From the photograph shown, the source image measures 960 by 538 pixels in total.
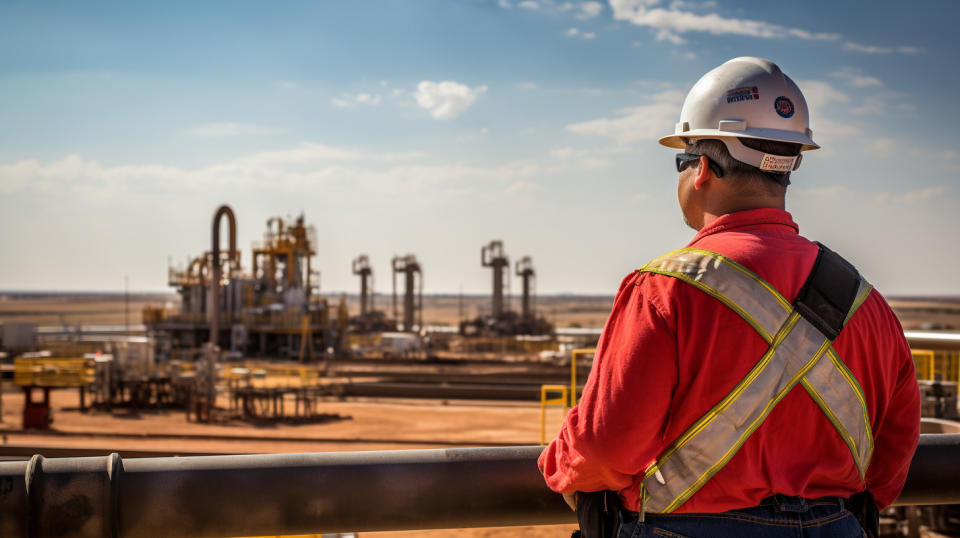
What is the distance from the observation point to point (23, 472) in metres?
2.11

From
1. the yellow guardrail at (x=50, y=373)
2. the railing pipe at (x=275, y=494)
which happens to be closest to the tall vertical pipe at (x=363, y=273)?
the yellow guardrail at (x=50, y=373)

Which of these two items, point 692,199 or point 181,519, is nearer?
point 692,199

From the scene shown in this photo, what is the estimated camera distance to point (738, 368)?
5.39ft

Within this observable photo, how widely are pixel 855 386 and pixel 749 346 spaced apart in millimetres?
304

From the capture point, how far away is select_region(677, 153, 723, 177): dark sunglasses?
1.86m

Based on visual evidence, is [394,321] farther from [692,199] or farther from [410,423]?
[692,199]

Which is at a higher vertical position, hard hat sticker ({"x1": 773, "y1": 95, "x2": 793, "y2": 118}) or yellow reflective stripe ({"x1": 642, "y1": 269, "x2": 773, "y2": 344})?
hard hat sticker ({"x1": 773, "y1": 95, "x2": 793, "y2": 118})

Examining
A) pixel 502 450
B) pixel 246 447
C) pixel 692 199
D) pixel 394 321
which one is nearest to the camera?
pixel 692 199

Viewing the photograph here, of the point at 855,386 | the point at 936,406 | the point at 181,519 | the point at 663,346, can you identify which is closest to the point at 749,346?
the point at 663,346

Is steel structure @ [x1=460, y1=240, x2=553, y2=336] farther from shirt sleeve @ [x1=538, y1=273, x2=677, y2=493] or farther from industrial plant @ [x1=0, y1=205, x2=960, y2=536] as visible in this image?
shirt sleeve @ [x1=538, y1=273, x2=677, y2=493]

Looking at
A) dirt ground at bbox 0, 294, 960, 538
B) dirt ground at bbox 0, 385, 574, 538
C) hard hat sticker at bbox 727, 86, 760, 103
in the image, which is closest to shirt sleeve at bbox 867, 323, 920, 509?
hard hat sticker at bbox 727, 86, 760, 103

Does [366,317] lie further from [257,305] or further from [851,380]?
[851,380]

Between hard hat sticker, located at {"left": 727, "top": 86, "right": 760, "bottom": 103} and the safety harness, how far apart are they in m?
0.39

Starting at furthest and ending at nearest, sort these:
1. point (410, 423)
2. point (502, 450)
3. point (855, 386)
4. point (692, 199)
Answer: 1. point (410, 423)
2. point (502, 450)
3. point (692, 199)
4. point (855, 386)
